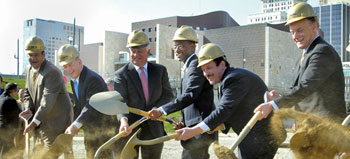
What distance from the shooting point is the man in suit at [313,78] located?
12.5 ft

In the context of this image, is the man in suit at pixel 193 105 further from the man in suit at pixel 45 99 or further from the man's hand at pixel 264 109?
the man in suit at pixel 45 99

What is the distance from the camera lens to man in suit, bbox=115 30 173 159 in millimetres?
5512

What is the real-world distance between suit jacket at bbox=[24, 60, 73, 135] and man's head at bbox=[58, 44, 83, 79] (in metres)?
0.51

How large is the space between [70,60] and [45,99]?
82 centimetres

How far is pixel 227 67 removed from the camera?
4406mm

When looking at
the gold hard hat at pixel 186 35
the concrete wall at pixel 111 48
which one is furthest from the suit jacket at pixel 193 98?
the concrete wall at pixel 111 48

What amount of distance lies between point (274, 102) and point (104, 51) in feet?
207

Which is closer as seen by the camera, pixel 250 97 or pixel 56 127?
pixel 250 97

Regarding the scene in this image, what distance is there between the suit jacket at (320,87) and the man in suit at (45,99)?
346cm

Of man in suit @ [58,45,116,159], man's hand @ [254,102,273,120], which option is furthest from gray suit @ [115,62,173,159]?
man's hand @ [254,102,273,120]

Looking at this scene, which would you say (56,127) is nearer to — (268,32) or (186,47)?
(186,47)

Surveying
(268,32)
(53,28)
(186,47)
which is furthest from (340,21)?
(186,47)

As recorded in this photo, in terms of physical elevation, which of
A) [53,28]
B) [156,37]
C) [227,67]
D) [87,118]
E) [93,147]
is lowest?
[93,147]

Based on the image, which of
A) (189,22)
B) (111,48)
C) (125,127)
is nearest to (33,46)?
(125,127)
